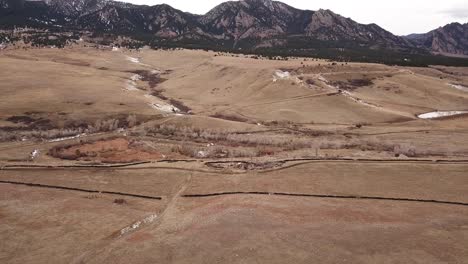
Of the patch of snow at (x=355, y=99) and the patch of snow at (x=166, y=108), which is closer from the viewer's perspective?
the patch of snow at (x=166, y=108)

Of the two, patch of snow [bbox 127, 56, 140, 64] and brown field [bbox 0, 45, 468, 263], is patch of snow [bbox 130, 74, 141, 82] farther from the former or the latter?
patch of snow [bbox 127, 56, 140, 64]

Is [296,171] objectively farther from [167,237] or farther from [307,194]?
[167,237]

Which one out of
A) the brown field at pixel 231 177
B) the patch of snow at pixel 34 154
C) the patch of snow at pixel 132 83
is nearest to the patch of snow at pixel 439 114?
the brown field at pixel 231 177

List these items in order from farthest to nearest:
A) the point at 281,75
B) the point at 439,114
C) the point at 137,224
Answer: the point at 281,75
the point at 439,114
the point at 137,224


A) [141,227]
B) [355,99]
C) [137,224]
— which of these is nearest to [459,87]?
[355,99]

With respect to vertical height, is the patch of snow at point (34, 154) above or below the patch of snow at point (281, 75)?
below

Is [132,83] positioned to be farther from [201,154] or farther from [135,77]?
[201,154]

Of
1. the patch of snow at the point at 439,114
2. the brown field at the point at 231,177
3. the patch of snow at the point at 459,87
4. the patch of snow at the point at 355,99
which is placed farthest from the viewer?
the patch of snow at the point at 459,87

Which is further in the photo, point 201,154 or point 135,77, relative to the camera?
point 135,77

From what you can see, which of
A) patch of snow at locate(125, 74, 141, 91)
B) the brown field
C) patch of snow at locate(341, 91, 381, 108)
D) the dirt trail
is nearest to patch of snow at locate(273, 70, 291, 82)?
the brown field

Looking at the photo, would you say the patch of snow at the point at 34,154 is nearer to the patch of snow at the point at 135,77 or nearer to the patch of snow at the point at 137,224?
the patch of snow at the point at 137,224
